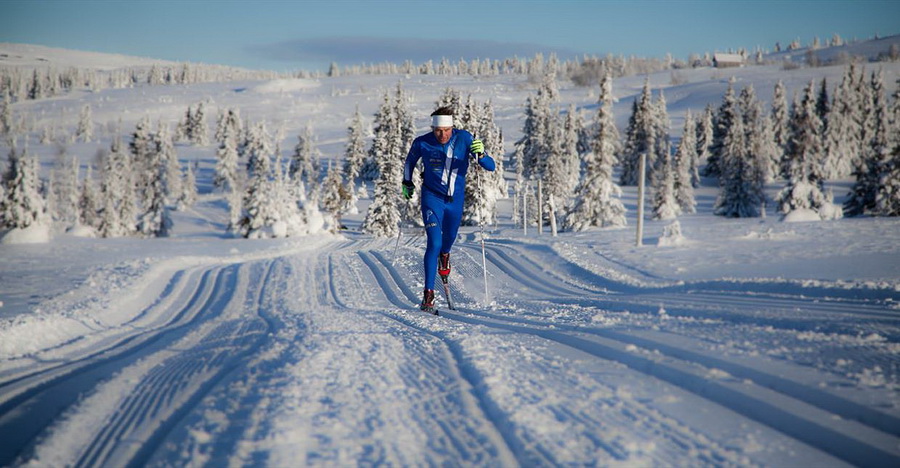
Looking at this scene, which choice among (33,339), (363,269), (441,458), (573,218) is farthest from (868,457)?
(573,218)

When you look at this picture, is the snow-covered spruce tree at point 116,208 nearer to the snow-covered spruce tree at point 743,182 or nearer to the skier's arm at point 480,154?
the skier's arm at point 480,154

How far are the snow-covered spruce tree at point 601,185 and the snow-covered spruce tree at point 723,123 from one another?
3642cm

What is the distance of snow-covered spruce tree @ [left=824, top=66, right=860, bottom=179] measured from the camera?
65750mm

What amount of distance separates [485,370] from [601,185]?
97.2 feet

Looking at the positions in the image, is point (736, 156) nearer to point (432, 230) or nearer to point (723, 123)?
point (723, 123)

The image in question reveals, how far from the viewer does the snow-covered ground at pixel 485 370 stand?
2285mm

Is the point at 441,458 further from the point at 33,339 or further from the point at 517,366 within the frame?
the point at 33,339

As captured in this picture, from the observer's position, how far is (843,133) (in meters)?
67.9

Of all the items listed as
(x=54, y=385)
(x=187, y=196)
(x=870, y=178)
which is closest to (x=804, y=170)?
(x=870, y=178)

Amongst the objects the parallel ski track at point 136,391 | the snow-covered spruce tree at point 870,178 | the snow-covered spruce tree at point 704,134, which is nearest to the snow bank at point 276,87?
the snow-covered spruce tree at point 704,134

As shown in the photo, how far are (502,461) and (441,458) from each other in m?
0.26

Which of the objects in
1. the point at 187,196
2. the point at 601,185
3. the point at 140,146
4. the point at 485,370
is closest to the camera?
the point at 485,370

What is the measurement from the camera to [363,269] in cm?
1120

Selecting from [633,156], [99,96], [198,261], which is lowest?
[198,261]
